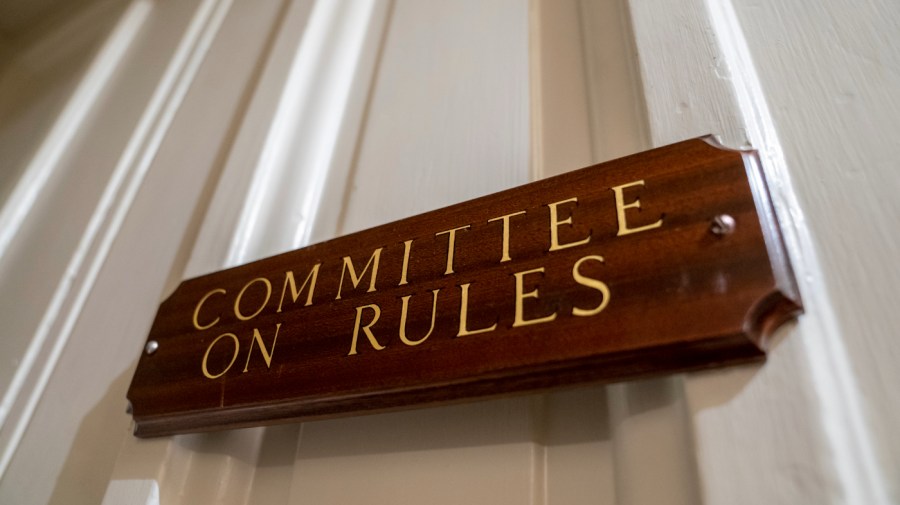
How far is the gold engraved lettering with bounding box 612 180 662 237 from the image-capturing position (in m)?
0.31

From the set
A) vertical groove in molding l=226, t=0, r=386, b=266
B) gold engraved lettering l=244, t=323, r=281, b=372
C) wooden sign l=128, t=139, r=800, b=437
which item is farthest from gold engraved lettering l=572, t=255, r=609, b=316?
vertical groove in molding l=226, t=0, r=386, b=266

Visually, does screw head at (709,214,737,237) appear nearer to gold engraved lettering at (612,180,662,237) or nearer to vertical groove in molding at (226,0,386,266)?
gold engraved lettering at (612,180,662,237)

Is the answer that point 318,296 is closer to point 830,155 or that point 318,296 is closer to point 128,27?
point 830,155

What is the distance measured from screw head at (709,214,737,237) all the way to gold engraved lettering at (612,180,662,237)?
3 centimetres

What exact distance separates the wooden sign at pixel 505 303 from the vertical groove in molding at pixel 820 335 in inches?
1.3

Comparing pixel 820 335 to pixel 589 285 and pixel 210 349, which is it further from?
pixel 210 349

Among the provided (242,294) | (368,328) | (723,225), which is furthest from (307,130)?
(723,225)

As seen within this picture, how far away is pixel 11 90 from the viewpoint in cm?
124

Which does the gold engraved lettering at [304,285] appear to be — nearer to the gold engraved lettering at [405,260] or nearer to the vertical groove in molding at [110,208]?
the gold engraved lettering at [405,260]

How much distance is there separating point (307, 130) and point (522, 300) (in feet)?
1.52

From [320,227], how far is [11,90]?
1142mm

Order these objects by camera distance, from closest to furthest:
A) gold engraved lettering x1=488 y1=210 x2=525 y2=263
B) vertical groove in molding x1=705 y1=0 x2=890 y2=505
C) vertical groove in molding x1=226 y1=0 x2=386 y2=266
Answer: vertical groove in molding x1=705 y1=0 x2=890 y2=505 < gold engraved lettering x1=488 y1=210 x2=525 y2=263 < vertical groove in molding x1=226 y1=0 x2=386 y2=266

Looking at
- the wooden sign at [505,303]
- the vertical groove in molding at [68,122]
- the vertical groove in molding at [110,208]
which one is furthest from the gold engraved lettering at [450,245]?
the vertical groove in molding at [68,122]

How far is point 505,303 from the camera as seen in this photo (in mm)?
323
